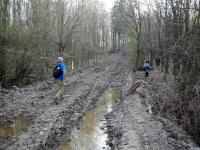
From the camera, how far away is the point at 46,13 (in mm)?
24609

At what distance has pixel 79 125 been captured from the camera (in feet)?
33.2

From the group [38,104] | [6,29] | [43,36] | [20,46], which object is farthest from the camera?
[43,36]

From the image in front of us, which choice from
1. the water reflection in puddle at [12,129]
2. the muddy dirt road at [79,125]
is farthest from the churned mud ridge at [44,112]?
the water reflection in puddle at [12,129]

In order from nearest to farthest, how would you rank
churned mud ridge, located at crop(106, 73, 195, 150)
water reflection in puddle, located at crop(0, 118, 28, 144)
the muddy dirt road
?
1. churned mud ridge, located at crop(106, 73, 195, 150)
2. the muddy dirt road
3. water reflection in puddle, located at crop(0, 118, 28, 144)

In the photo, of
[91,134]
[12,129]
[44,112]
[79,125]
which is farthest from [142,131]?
[12,129]

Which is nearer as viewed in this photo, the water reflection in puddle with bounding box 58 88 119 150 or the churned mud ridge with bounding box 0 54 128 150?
the churned mud ridge with bounding box 0 54 128 150

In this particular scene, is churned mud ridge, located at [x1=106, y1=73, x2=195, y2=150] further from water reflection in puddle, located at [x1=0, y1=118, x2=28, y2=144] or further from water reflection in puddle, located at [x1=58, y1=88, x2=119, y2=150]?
water reflection in puddle, located at [x1=0, y1=118, x2=28, y2=144]

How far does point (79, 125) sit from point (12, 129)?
2.28 metres

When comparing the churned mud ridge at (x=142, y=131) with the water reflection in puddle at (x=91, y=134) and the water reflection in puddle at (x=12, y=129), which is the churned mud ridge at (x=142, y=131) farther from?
the water reflection in puddle at (x=12, y=129)

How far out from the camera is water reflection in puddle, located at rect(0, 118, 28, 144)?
26.6ft

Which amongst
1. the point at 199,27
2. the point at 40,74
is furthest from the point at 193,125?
the point at 40,74

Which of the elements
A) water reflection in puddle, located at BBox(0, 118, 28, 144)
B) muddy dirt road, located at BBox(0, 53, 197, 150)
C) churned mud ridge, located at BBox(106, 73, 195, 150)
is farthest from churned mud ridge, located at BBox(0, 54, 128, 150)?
churned mud ridge, located at BBox(106, 73, 195, 150)

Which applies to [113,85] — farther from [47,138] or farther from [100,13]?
[100,13]

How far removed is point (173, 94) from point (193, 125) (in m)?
1.37
